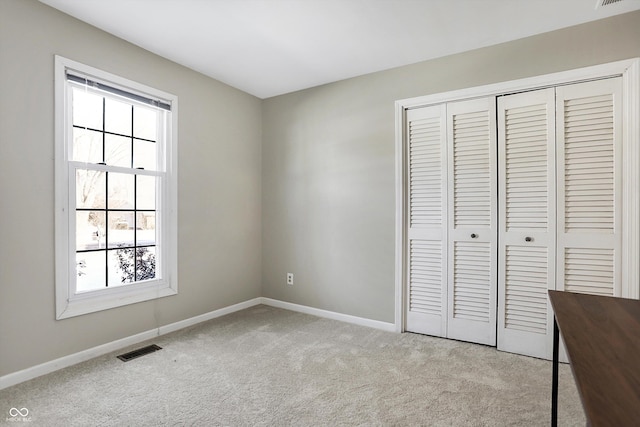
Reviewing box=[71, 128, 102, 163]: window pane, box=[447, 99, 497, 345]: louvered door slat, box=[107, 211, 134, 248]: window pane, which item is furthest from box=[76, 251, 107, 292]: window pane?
box=[447, 99, 497, 345]: louvered door slat

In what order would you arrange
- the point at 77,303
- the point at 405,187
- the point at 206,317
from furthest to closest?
the point at 206,317 → the point at 405,187 → the point at 77,303

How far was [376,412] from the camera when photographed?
184 centimetres

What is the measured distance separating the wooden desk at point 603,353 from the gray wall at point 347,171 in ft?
6.00

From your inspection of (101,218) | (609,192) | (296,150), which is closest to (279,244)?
(296,150)

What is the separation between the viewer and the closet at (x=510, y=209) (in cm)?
237

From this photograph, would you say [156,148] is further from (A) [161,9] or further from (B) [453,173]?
(B) [453,173]

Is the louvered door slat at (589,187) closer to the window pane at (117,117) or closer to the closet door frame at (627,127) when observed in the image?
the closet door frame at (627,127)

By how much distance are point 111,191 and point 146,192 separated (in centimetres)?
30

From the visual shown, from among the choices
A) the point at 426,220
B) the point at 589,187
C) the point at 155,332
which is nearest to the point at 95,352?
the point at 155,332

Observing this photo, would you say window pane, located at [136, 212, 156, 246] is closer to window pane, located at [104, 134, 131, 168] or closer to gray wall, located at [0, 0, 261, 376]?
gray wall, located at [0, 0, 261, 376]

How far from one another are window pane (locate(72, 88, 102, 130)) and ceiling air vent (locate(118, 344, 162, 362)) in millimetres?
1753

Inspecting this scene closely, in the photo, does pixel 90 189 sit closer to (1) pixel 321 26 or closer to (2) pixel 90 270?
(2) pixel 90 270

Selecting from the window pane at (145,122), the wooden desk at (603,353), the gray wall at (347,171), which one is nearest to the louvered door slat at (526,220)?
the gray wall at (347,171)

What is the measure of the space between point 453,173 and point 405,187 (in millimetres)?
431
